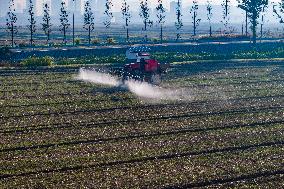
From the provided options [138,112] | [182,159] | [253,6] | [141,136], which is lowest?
[182,159]

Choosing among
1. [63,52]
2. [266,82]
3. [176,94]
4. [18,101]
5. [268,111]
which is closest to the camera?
[268,111]

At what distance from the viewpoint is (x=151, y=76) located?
37250mm

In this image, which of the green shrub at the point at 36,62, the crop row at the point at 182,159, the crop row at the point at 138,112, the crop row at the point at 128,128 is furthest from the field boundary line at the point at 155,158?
the green shrub at the point at 36,62

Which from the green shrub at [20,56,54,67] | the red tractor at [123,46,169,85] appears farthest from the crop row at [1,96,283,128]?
the green shrub at [20,56,54,67]

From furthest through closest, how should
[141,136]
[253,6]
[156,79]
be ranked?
[253,6] < [156,79] < [141,136]

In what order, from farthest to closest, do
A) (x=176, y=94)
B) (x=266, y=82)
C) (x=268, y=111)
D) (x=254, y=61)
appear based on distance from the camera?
(x=254, y=61) < (x=266, y=82) < (x=176, y=94) < (x=268, y=111)

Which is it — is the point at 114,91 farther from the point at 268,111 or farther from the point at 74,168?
the point at 74,168

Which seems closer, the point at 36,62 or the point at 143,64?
the point at 143,64

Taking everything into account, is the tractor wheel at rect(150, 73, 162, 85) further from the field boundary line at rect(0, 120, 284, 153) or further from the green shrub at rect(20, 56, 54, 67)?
the field boundary line at rect(0, 120, 284, 153)

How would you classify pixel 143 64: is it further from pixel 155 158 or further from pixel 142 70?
pixel 155 158

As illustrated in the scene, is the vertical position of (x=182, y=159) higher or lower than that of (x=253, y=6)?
lower

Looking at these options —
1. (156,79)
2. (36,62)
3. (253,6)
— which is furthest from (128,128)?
(253,6)

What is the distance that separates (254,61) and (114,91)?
23.8 metres

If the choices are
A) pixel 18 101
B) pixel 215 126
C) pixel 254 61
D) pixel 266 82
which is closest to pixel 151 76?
pixel 266 82
